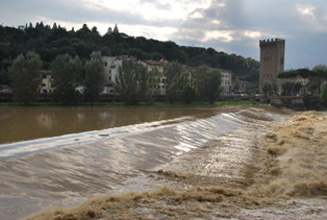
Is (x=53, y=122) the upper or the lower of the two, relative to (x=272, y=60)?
lower

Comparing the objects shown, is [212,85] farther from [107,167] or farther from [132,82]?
[107,167]

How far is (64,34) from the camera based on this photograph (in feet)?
383

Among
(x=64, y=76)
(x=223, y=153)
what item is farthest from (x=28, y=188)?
(x=64, y=76)

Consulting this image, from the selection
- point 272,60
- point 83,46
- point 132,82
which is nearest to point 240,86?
point 272,60

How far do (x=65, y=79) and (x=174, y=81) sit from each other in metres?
22.3

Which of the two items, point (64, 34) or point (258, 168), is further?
point (64, 34)

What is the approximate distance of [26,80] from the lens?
53.3m

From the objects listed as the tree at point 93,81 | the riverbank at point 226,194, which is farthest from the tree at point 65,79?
the riverbank at point 226,194

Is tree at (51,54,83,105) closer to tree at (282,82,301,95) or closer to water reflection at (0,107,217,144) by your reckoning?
water reflection at (0,107,217,144)

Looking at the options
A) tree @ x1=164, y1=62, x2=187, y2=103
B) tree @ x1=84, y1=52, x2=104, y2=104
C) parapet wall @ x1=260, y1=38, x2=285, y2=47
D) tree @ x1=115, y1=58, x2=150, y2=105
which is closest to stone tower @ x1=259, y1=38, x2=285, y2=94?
parapet wall @ x1=260, y1=38, x2=285, y2=47

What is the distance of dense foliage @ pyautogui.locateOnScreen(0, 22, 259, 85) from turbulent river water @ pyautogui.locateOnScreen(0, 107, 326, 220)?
63178mm

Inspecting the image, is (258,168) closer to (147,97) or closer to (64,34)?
(147,97)

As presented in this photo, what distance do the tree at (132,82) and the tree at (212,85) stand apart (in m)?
15.9

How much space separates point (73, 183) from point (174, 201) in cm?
301
